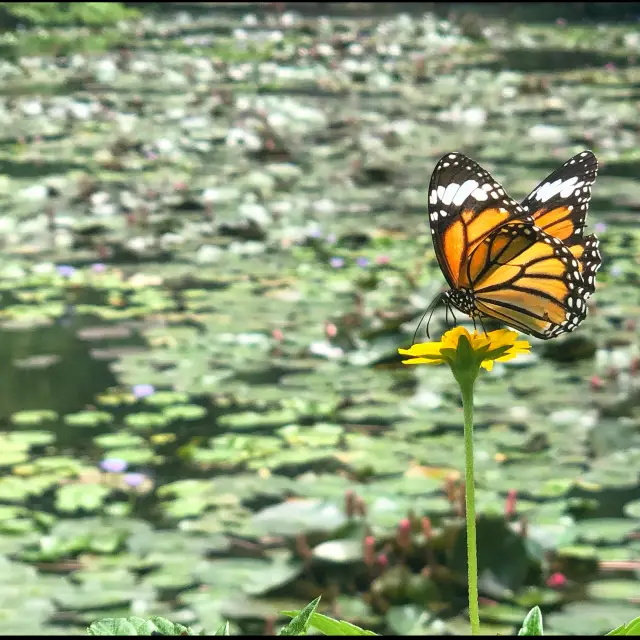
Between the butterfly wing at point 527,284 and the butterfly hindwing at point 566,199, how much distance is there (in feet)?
0.09

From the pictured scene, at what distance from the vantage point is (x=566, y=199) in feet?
3.45

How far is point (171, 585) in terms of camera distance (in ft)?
6.50

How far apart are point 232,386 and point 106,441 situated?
452 mm

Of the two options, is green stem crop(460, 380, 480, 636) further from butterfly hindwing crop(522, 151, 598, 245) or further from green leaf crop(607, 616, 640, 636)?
butterfly hindwing crop(522, 151, 598, 245)

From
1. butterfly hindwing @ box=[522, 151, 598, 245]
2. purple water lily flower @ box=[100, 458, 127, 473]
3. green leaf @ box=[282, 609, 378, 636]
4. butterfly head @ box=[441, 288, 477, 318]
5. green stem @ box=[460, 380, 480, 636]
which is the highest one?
purple water lily flower @ box=[100, 458, 127, 473]

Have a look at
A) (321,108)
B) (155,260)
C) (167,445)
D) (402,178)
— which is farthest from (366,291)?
(321,108)

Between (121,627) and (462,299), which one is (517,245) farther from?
(121,627)

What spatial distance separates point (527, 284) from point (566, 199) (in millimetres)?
150

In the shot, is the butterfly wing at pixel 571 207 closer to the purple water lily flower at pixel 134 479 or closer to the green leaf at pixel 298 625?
the green leaf at pixel 298 625

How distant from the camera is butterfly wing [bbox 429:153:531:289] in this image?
1.09 meters

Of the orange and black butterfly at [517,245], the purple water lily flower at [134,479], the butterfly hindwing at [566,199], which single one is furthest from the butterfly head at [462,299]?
the purple water lily flower at [134,479]

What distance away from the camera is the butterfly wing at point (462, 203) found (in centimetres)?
109

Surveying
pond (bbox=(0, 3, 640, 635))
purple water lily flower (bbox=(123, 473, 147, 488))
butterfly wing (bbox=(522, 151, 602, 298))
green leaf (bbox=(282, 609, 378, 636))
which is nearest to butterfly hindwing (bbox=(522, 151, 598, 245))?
butterfly wing (bbox=(522, 151, 602, 298))

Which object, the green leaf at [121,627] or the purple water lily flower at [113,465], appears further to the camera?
the purple water lily flower at [113,465]
